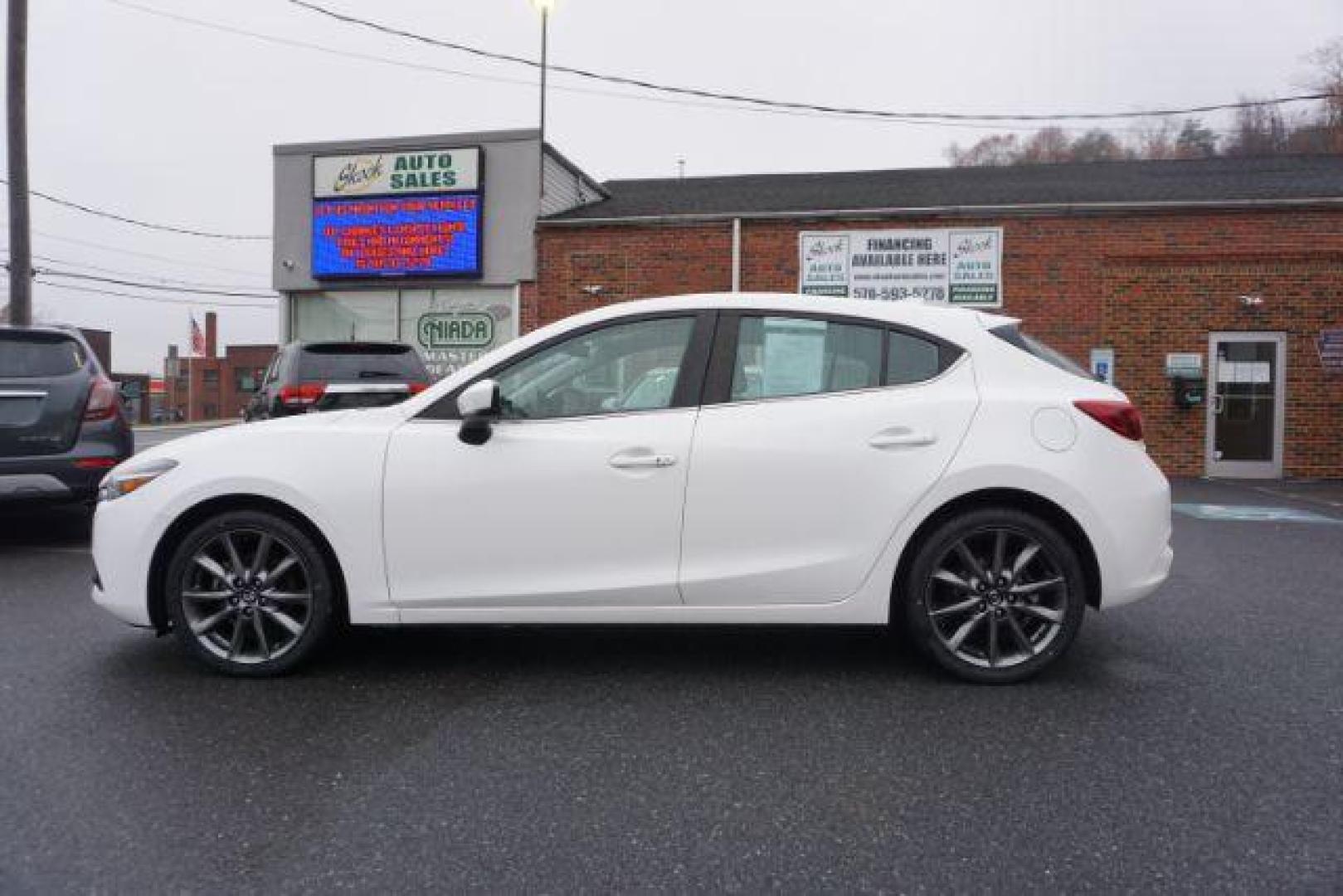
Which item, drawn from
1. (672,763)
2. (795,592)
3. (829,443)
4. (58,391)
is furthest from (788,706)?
(58,391)

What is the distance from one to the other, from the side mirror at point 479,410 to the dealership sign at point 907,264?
1180 cm

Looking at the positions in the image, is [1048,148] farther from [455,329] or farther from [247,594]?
[247,594]

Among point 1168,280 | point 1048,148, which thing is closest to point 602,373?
point 1168,280

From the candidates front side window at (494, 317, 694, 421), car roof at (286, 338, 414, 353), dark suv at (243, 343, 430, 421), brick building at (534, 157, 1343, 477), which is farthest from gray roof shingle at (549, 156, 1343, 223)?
front side window at (494, 317, 694, 421)

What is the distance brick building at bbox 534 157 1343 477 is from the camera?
14.2 metres

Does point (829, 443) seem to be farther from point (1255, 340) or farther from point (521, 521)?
point (1255, 340)

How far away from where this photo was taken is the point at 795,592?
3.90 metres

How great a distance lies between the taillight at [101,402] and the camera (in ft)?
23.2

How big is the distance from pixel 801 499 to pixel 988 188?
50.5 ft

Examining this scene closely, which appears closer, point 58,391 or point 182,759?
point 182,759

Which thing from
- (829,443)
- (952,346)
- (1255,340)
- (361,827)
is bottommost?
(361,827)

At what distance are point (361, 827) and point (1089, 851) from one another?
189cm

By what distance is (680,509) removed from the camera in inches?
152

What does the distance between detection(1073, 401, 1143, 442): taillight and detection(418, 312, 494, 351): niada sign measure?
557 inches
